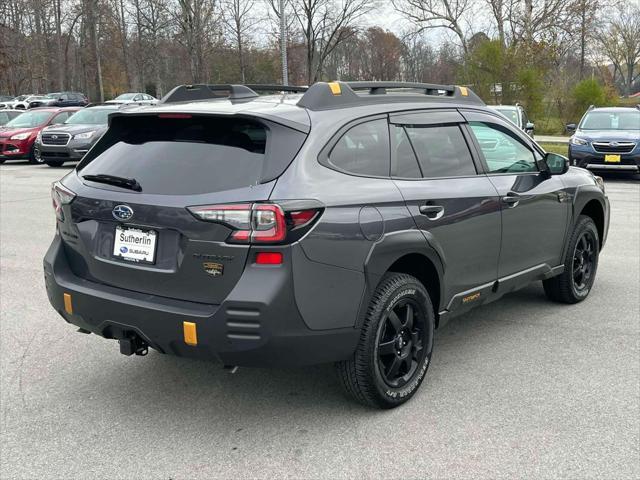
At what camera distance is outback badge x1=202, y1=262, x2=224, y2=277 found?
3.15 m

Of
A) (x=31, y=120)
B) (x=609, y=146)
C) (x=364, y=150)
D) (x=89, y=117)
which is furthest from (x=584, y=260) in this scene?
(x=31, y=120)

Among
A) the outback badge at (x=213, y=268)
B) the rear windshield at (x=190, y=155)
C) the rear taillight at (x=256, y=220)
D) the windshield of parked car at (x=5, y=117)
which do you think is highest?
the windshield of parked car at (x=5, y=117)

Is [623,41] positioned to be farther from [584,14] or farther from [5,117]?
[5,117]

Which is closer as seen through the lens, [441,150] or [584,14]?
[441,150]

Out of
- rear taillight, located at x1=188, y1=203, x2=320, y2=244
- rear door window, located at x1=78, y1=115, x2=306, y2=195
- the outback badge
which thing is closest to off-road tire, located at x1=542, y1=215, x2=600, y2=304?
rear door window, located at x1=78, y1=115, x2=306, y2=195

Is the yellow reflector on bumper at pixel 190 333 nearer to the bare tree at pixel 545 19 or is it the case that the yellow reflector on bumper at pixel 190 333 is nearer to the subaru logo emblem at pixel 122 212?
the subaru logo emblem at pixel 122 212

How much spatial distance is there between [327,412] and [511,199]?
6.40 feet

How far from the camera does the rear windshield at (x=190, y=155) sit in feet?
10.7

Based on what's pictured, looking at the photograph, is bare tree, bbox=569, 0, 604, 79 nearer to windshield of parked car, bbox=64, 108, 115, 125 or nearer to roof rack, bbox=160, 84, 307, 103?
windshield of parked car, bbox=64, 108, 115, 125

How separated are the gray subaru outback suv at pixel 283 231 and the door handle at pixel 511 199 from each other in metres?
0.12

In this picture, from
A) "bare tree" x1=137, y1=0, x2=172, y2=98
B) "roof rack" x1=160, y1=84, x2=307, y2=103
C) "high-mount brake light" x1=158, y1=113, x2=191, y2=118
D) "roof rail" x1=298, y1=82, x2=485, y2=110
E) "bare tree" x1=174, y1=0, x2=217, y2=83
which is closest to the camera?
"high-mount brake light" x1=158, y1=113, x2=191, y2=118

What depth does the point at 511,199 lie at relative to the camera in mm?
4578

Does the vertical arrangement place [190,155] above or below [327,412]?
above

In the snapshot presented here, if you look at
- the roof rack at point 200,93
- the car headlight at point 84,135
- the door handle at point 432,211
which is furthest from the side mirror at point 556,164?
the car headlight at point 84,135
